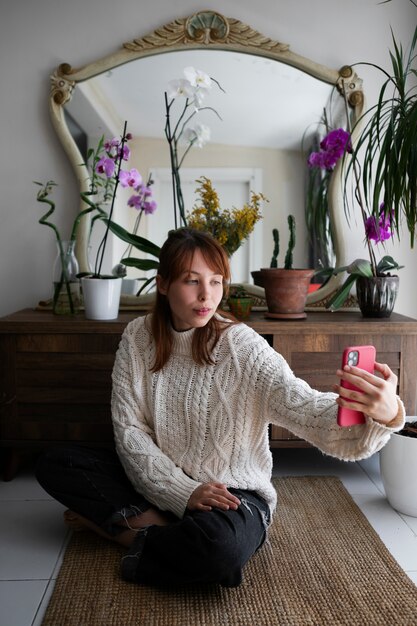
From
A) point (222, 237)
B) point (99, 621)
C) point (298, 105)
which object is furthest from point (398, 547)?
point (298, 105)

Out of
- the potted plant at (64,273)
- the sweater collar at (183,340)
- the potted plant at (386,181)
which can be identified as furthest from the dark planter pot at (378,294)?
the potted plant at (64,273)

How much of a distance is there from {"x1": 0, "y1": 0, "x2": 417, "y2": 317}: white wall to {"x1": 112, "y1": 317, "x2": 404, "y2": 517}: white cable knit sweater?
1116 millimetres

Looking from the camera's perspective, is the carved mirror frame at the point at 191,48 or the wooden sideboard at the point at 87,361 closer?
the wooden sideboard at the point at 87,361

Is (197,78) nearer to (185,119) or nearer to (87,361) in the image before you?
(185,119)

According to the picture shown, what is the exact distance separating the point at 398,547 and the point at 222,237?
121 centimetres

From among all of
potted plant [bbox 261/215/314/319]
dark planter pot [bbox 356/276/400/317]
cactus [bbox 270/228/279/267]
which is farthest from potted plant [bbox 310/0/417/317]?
cactus [bbox 270/228/279/267]

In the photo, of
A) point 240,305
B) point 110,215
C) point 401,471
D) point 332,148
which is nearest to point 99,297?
point 110,215

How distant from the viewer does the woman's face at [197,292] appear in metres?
1.58

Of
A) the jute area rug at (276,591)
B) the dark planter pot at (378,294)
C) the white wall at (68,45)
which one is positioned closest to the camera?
the jute area rug at (276,591)

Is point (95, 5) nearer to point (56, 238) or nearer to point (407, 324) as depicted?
point (56, 238)

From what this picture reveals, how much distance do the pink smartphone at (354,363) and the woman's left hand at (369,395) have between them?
15 millimetres

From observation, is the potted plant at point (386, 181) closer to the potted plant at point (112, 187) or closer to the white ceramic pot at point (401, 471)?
the white ceramic pot at point (401, 471)

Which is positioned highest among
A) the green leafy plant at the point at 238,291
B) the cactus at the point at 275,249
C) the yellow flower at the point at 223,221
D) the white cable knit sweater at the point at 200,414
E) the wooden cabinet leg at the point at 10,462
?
the yellow flower at the point at 223,221

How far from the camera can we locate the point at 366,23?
2531mm
